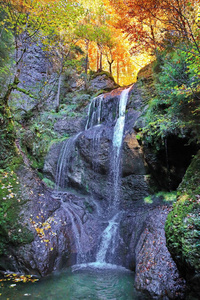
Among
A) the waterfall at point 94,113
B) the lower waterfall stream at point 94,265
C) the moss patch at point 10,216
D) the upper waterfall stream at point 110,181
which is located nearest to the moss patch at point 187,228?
the lower waterfall stream at point 94,265

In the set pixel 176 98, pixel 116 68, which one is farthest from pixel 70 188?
pixel 116 68

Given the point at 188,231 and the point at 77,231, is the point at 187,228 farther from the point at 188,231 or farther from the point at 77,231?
the point at 77,231

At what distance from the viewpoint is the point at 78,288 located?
4.82 metres

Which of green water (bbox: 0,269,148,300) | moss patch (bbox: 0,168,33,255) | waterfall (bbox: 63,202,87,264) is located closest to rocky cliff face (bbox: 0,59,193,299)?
waterfall (bbox: 63,202,87,264)

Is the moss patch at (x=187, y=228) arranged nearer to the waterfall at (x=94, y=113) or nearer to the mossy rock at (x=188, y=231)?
the mossy rock at (x=188, y=231)

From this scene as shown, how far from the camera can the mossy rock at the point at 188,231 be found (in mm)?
2965

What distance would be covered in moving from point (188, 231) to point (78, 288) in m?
3.48

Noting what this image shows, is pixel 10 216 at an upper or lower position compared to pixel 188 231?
lower

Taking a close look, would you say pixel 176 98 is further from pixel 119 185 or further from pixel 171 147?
pixel 119 185

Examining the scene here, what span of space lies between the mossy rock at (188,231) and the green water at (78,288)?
175 centimetres

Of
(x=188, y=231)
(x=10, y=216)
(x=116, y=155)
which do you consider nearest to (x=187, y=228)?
(x=188, y=231)

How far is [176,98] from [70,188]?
24.3 feet

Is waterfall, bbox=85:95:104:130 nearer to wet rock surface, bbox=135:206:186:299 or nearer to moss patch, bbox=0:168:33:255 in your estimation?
moss patch, bbox=0:168:33:255

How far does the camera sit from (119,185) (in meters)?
9.40
